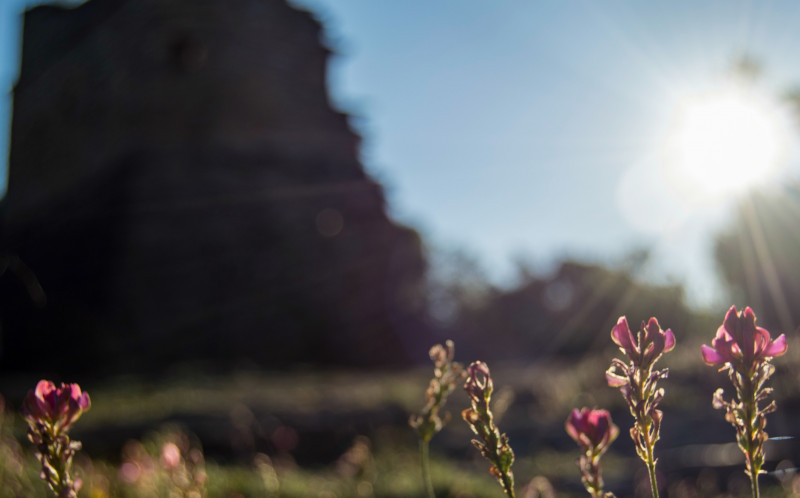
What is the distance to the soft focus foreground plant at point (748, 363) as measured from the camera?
91 cm

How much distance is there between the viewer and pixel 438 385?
121 centimetres

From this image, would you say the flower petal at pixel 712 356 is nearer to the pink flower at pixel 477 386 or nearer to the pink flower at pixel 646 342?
the pink flower at pixel 646 342

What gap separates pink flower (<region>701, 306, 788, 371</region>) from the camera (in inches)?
35.9

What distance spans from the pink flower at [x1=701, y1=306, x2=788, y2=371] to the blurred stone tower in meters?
13.1

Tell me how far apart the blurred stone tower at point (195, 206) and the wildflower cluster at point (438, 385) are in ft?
41.3

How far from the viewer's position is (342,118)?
20.2 meters

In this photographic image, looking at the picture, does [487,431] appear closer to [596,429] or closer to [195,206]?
[596,429]

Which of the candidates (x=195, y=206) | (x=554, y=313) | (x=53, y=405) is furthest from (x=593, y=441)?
(x=554, y=313)

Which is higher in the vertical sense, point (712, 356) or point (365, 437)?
point (712, 356)

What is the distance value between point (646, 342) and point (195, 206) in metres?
17.0

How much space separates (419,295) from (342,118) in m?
7.00

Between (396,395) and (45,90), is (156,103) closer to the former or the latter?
(45,90)

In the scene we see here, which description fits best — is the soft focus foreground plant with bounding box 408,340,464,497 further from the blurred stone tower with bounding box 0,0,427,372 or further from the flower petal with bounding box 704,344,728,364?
the blurred stone tower with bounding box 0,0,427,372

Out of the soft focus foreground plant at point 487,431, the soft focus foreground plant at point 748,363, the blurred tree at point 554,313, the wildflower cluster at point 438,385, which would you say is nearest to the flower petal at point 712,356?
the soft focus foreground plant at point 748,363
